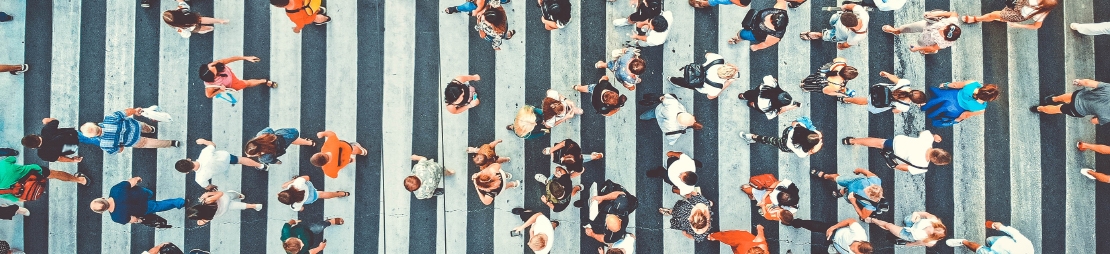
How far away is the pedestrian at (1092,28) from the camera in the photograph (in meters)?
7.04

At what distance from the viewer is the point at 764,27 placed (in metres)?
6.32

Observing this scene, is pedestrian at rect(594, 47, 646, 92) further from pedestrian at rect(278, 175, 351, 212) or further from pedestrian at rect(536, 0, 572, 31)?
pedestrian at rect(278, 175, 351, 212)

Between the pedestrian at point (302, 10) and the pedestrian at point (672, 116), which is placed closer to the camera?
the pedestrian at point (302, 10)

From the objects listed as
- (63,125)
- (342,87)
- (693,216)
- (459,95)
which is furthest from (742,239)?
(63,125)

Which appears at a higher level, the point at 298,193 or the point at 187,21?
the point at 187,21

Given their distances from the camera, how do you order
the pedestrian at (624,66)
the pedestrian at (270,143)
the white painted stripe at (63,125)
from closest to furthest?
the pedestrian at (270,143) → the pedestrian at (624,66) → the white painted stripe at (63,125)

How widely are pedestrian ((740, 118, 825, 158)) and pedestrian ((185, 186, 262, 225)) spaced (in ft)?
21.4

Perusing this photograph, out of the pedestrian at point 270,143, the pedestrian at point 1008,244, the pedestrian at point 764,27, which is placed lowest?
the pedestrian at point 1008,244

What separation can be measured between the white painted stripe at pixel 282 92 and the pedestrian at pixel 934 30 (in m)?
7.74

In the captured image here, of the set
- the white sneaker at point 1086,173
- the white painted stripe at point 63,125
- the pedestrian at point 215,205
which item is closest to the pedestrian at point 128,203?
the pedestrian at point 215,205

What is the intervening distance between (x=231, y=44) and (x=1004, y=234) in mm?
10342

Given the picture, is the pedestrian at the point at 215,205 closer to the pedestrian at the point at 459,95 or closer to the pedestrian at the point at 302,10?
the pedestrian at the point at 302,10

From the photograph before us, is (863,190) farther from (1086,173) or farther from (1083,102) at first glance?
(1086,173)

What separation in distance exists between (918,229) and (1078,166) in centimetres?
298
